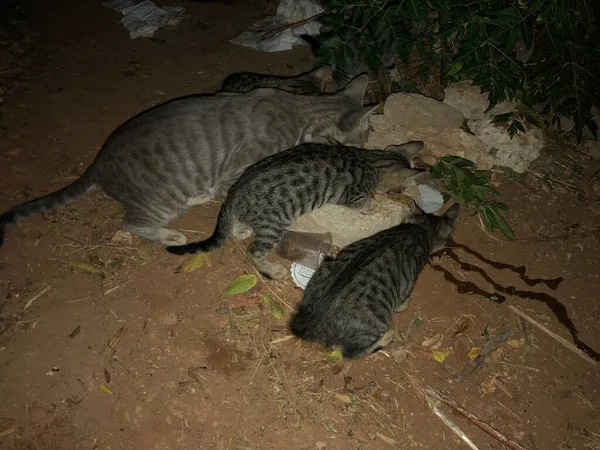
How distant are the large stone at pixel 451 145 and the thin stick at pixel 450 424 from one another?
2.68 meters

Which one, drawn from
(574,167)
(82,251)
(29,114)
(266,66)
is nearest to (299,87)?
(266,66)

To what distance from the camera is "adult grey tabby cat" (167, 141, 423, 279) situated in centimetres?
365

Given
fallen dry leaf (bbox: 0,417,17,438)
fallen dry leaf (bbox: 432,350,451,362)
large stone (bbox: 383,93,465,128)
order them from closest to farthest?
1. fallen dry leaf (bbox: 0,417,17,438)
2. fallen dry leaf (bbox: 432,350,451,362)
3. large stone (bbox: 383,93,465,128)

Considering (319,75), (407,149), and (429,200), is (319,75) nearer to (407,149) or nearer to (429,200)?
(407,149)

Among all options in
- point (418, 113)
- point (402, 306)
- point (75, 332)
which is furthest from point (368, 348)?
point (418, 113)

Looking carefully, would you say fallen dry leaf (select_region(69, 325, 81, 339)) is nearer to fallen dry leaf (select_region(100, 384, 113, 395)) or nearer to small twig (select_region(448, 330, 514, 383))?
fallen dry leaf (select_region(100, 384, 113, 395))

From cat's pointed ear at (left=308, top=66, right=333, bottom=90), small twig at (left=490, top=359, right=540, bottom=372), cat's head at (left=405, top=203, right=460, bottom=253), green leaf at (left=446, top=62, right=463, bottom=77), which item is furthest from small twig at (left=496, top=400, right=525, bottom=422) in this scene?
cat's pointed ear at (left=308, top=66, right=333, bottom=90)

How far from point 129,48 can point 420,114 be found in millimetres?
3952

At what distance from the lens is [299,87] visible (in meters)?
4.80

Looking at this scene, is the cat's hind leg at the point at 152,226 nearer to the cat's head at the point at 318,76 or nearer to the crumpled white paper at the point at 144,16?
the cat's head at the point at 318,76

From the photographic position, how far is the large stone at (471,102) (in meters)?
5.27

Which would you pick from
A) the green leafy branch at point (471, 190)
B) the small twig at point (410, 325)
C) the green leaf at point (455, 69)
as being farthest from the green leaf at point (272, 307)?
the green leaf at point (455, 69)

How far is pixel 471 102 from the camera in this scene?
5367mm

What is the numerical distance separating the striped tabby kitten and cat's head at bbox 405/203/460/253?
1769 millimetres
